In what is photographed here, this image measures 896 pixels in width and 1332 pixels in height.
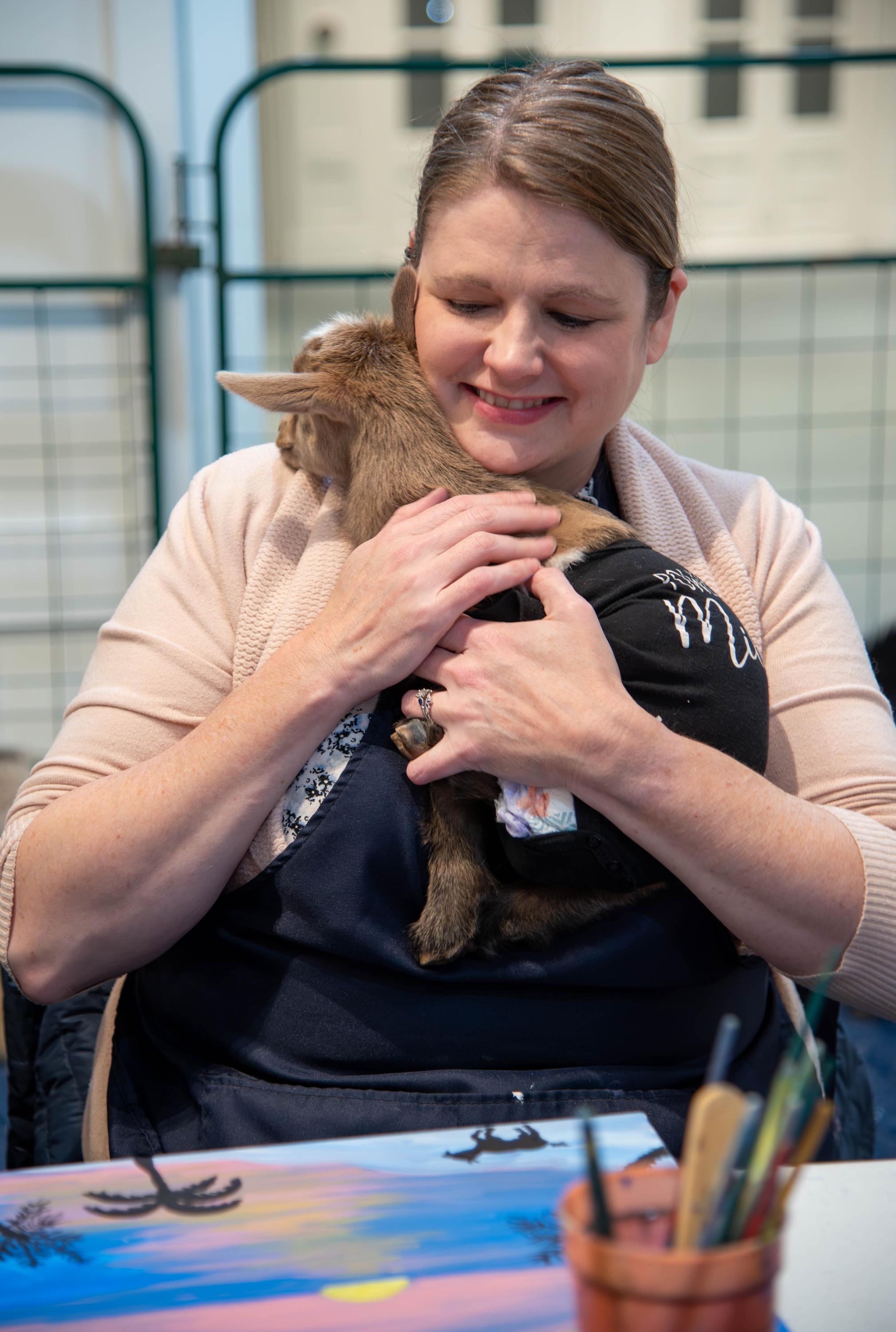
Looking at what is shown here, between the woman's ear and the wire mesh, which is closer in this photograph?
the woman's ear

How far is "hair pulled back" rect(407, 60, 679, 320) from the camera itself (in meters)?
1.17

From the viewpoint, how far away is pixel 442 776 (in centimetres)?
116

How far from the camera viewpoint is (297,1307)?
632mm

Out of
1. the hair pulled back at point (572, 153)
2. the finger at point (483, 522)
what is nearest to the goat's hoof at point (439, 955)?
the finger at point (483, 522)

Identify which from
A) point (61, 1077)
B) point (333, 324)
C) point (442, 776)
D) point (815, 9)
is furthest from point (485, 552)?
point (815, 9)

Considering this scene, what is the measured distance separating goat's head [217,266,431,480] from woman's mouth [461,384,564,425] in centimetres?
7

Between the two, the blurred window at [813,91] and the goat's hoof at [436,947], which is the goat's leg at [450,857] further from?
the blurred window at [813,91]

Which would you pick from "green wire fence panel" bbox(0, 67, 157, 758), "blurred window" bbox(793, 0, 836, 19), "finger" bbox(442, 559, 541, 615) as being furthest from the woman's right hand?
"blurred window" bbox(793, 0, 836, 19)

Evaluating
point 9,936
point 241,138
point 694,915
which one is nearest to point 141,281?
point 241,138

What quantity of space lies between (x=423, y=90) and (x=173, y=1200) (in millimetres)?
3541

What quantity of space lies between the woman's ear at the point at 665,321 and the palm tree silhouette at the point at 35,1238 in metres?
1.10

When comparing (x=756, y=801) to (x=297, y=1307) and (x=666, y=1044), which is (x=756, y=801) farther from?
(x=297, y=1307)

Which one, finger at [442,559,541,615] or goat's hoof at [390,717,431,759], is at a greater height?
finger at [442,559,541,615]

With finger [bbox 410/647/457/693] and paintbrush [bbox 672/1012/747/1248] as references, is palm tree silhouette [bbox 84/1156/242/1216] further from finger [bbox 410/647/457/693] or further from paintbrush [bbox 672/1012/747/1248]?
finger [bbox 410/647/457/693]
